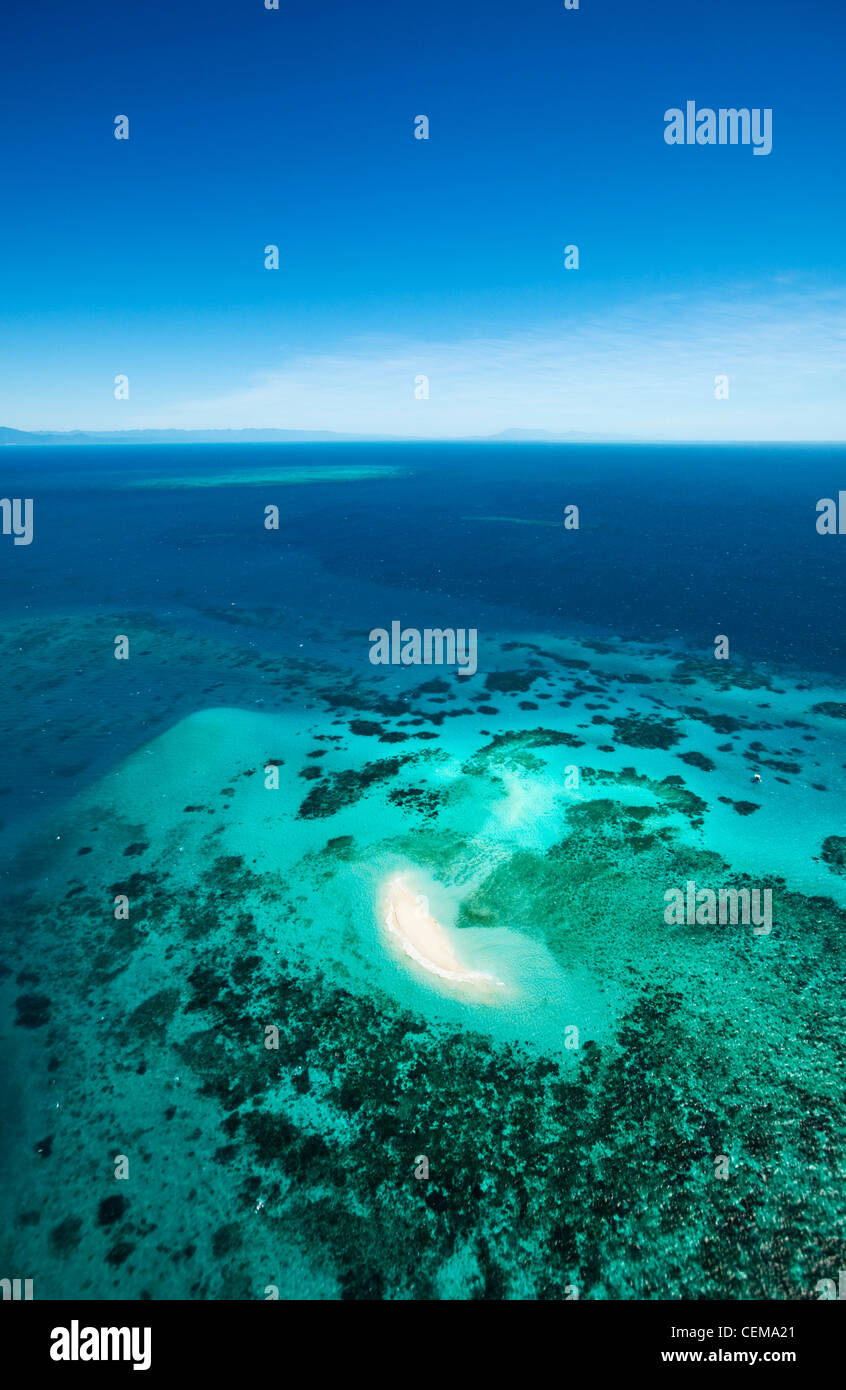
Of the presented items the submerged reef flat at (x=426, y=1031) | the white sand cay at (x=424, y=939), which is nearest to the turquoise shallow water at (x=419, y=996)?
the submerged reef flat at (x=426, y=1031)

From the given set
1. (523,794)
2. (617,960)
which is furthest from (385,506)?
(617,960)

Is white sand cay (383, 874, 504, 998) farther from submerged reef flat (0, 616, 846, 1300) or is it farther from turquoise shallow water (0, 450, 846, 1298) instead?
turquoise shallow water (0, 450, 846, 1298)

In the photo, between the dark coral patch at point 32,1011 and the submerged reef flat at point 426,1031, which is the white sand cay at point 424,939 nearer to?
the submerged reef flat at point 426,1031

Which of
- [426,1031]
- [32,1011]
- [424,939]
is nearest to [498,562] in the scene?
[424,939]

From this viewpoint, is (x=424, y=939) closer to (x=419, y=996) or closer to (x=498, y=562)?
(x=419, y=996)

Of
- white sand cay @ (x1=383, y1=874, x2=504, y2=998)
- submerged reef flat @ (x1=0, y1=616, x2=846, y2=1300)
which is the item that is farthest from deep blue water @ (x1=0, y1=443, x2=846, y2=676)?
white sand cay @ (x1=383, y1=874, x2=504, y2=998)

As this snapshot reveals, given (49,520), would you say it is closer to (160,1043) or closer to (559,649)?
(559,649)

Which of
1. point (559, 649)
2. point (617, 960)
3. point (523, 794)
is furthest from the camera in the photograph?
point (559, 649)

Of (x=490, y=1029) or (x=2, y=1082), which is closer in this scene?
(x=2, y=1082)
